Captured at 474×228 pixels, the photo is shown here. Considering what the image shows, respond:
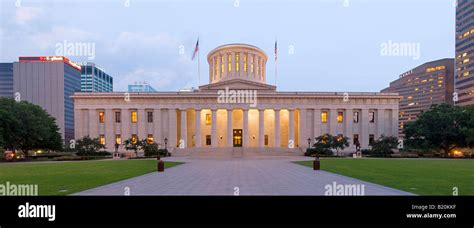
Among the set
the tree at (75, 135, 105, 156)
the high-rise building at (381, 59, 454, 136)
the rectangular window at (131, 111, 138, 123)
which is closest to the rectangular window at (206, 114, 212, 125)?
the rectangular window at (131, 111, 138, 123)

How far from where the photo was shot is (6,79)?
124 metres

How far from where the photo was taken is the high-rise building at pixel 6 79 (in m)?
122

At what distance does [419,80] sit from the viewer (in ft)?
520

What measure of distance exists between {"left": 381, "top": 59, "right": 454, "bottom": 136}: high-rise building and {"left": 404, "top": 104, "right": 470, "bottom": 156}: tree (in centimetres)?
11109

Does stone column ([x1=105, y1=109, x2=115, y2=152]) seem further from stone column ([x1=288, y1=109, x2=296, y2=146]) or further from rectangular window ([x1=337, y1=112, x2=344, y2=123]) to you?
rectangular window ([x1=337, y1=112, x2=344, y2=123])

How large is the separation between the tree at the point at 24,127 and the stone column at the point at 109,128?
11.1 m

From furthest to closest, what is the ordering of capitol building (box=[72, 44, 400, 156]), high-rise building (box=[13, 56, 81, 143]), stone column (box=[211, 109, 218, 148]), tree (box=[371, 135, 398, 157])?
high-rise building (box=[13, 56, 81, 143]) < capitol building (box=[72, 44, 400, 156]) < stone column (box=[211, 109, 218, 148]) < tree (box=[371, 135, 398, 157])

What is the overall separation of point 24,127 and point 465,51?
574ft

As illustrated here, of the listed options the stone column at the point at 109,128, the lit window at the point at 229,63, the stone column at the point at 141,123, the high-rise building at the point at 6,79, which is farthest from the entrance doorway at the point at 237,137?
the high-rise building at the point at 6,79

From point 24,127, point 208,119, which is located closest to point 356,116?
point 208,119

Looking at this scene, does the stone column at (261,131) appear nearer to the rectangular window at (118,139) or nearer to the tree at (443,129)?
the tree at (443,129)

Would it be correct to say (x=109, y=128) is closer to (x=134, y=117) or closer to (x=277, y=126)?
(x=134, y=117)

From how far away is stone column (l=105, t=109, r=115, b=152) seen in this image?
188 ft
